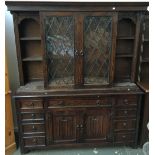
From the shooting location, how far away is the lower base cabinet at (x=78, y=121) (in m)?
2.21

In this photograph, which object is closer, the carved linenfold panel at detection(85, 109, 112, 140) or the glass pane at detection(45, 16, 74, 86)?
the glass pane at detection(45, 16, 74, 86)

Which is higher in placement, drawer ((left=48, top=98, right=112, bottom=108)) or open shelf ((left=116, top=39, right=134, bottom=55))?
open shelf ((left=116, top=39, right=134, bottom=55))

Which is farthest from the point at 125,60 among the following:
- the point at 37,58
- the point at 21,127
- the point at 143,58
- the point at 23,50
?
the point at 21,127

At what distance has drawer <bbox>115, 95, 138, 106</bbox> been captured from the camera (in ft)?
7.40

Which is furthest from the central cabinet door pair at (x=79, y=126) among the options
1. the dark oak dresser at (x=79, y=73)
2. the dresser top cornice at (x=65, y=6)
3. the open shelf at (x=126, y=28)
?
the dresser top cornice at (x=65, y=6)

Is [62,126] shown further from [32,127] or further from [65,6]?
[65,6]

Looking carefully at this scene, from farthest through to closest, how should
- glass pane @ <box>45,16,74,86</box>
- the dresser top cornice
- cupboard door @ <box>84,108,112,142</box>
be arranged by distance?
cupboard door @ <box>84,108,112,142</box>
glass pane @ <box>45,16,74,86</box>
the dresser top cornice

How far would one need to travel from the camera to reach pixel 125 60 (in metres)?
2.51

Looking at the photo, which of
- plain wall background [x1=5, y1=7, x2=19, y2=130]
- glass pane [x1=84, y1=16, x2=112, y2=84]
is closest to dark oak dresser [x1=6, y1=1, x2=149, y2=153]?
glass pane [x1=84, y1=16, x2=112, y2=84]

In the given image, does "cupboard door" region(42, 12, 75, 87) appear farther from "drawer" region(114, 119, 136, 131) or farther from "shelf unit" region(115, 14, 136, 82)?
"drawer" region(114, 119, 136, 131)

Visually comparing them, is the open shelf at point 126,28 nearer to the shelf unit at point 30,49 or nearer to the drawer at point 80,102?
the drawer at point 80,102

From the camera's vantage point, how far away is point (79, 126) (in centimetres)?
230

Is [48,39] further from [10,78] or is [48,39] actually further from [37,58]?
[10,78]

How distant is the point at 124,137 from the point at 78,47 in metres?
1.26
